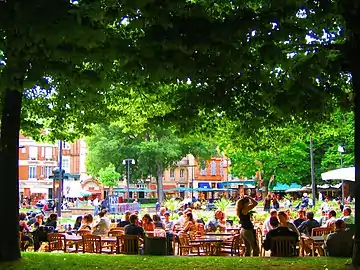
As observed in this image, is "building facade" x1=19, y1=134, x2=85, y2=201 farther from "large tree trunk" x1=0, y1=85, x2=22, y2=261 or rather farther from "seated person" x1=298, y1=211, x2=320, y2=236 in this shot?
"large tree trunk" x1=0, y1=85, x2=22, y2=261

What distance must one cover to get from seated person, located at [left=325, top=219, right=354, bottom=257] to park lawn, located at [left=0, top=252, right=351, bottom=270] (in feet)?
1.33

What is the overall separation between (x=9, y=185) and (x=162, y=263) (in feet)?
11.5

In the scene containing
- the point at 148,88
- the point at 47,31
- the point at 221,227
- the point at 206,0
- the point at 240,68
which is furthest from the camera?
the point at 221,227

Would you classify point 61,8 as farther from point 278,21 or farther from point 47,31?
point 278,21

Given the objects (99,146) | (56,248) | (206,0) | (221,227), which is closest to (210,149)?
(99,146)

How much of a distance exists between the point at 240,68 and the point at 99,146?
46912mm

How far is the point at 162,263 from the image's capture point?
34.5ft

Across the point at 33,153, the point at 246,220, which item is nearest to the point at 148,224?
the point at 246,220

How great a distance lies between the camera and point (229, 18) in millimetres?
6582

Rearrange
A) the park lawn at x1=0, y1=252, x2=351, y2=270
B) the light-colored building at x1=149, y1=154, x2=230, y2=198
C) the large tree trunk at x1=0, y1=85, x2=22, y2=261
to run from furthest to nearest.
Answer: the light-colored building at x1=149, y1=154, x2=230, y2=198
the large tree trunk at x1=0, y1=85, x2=22, y2=261
the park lawn at x1=0, y1=252, x2=351, y2=270

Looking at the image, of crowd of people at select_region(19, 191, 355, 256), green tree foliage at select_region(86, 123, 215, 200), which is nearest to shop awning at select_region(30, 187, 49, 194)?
green tree foliage at select_region(86, 123, 215, 200)

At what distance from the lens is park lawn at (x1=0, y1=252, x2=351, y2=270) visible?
9867 mm

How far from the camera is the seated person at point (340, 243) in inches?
446

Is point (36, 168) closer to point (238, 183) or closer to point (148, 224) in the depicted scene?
point (238, 183)
